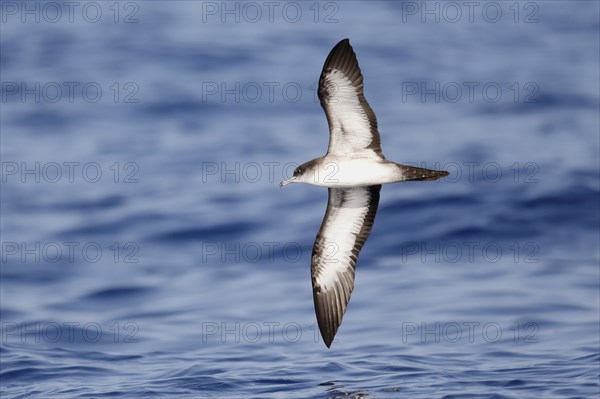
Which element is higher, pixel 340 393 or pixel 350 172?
pixel 350 172

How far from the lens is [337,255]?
36.3 ft

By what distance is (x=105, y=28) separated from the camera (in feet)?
84.7

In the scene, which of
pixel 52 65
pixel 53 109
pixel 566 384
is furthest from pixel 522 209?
pixel 52 65

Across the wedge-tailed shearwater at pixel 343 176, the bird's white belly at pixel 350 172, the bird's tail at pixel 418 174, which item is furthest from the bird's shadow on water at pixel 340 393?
the bird's tail at pixel 418 174

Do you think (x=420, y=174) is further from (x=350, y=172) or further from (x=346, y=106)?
(x=346, y=106)

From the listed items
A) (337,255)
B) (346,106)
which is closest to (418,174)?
(346,106)

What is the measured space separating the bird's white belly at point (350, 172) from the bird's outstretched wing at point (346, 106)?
0.35ft

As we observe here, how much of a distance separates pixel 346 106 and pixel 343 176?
66cm

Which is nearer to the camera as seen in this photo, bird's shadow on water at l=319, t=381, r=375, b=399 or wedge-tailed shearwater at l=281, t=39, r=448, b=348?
wedge-tailed shearwater at l=281, t=39, r=448, b=348

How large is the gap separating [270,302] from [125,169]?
5879 millimetres

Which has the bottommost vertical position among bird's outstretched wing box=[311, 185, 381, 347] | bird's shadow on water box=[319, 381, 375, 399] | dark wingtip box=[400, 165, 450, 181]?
bird's shadow on water box=[319, 381, 375, 399]

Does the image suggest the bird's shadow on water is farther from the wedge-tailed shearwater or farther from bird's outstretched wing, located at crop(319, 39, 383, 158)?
bird's outstretched wing, located at crop(319, 39, 383, 158)

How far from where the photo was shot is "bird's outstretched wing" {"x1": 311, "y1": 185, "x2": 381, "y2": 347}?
10867 millimetres

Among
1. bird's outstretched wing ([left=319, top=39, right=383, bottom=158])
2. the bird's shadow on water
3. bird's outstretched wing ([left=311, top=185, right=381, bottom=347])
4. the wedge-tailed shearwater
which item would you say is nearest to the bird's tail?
the wedge-tailed shearwater
